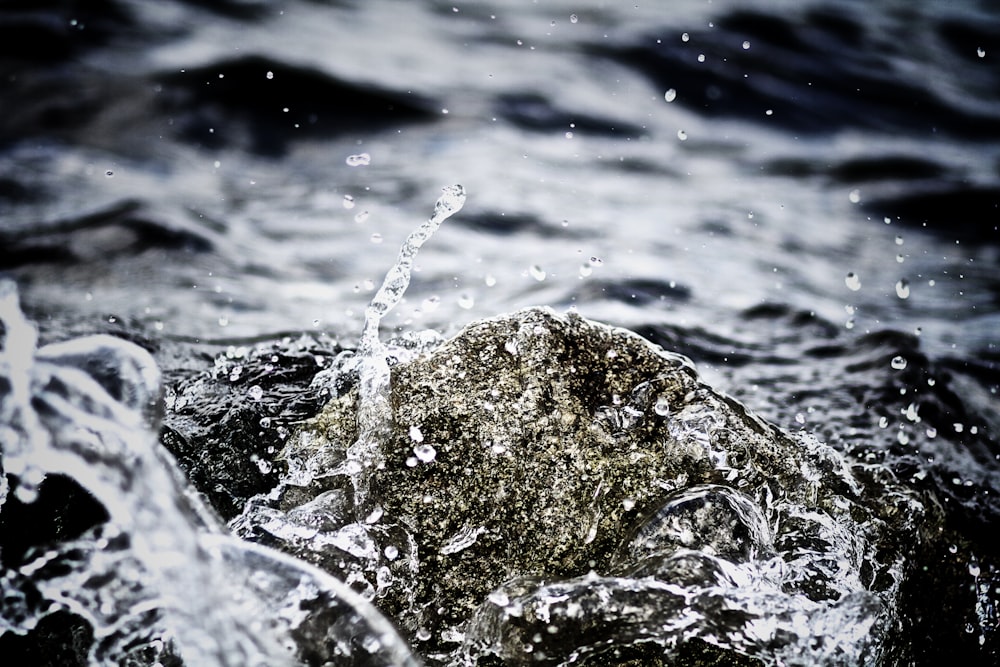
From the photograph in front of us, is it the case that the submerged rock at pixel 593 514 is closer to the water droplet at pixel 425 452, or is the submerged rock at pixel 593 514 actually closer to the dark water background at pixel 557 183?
the water droplet at pixel 425 452

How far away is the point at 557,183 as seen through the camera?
5.11m

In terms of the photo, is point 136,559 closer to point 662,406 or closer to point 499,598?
point 499,598

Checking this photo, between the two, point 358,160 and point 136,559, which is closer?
point 136,559

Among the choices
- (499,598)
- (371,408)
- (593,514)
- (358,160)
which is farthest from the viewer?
(358,160)

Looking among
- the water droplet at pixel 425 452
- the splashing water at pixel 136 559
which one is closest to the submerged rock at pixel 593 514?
the water droplet at pixel 425 452

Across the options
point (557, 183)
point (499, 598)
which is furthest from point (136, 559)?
point (557, 183)

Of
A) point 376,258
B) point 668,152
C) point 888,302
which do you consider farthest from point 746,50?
point 376,258

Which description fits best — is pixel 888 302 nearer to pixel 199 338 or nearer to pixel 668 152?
pixel 668 152

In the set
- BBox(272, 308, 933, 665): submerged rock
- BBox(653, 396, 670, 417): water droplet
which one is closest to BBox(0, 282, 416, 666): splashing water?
BBox(272, 308, 933, 665): submerged rock

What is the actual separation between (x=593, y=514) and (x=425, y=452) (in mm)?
493

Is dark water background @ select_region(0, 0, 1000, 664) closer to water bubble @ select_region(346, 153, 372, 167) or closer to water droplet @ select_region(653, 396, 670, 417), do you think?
water bubble @ select_region(346, 153, 372, 167)

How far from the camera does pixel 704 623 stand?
2047 mm

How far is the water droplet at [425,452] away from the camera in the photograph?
2.33 m

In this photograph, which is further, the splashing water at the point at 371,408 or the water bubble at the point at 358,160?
the water bubble at the point at 358,160
